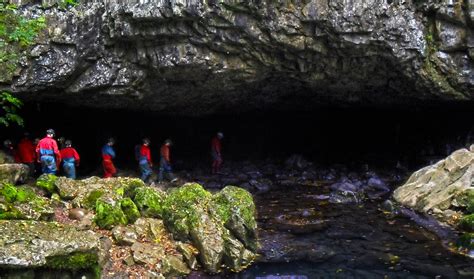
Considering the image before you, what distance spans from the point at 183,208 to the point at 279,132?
17.3 meters

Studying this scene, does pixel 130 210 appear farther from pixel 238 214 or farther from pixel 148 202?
pixel 238 214

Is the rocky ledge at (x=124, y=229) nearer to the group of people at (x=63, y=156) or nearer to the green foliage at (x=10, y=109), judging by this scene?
the green foliage at (x=10, y=109)

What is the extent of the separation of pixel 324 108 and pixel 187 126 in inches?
328

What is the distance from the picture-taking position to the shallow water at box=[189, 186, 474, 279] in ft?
36.4

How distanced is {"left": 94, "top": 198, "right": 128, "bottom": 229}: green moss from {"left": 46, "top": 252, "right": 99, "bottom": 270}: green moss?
8.15 feet

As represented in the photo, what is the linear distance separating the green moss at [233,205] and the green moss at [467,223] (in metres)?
6.16

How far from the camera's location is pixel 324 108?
25891 mm

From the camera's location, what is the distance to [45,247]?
8.84 metres

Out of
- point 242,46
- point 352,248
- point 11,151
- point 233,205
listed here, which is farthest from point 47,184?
point 352,248

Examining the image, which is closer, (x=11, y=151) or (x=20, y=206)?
(x=20, y=206)

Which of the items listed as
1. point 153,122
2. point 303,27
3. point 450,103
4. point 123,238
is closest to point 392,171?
point 450,103

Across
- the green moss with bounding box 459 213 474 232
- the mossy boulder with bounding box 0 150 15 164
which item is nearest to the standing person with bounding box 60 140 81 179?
the mossy boulder with bounding box 0 150 15 164

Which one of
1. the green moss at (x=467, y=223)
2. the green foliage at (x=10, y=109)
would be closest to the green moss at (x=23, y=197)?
the green foliage at (x=10, y=109)

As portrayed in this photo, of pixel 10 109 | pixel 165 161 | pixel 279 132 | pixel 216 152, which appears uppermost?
pixel 10 109
